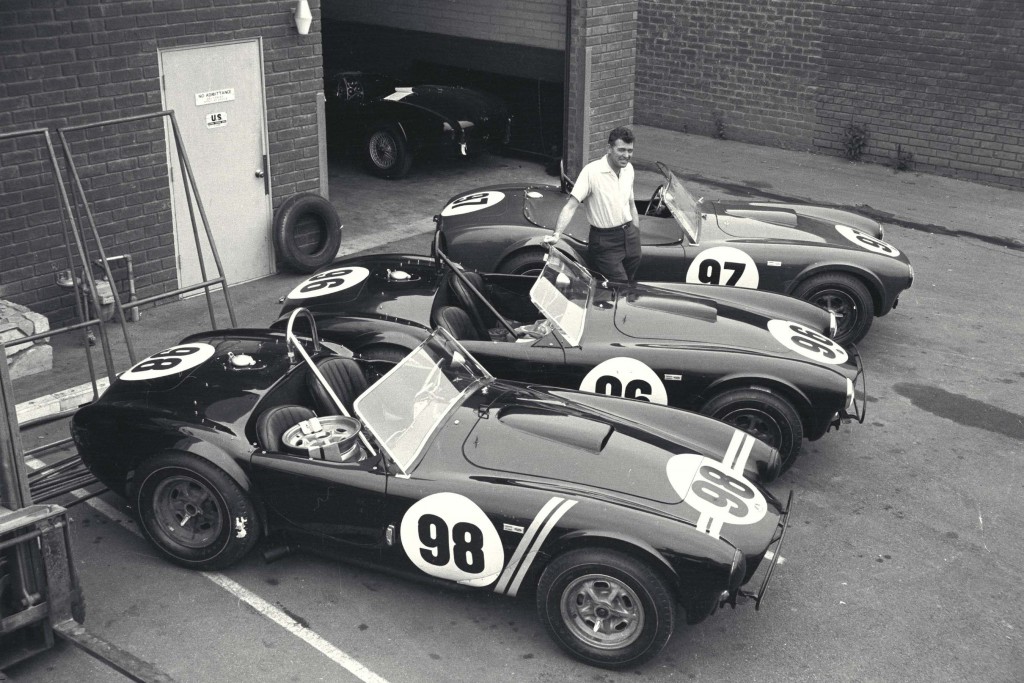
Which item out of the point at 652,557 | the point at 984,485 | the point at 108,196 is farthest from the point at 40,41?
the point at 984,485

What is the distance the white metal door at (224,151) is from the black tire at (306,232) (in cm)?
21

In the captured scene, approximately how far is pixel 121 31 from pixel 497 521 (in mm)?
5845

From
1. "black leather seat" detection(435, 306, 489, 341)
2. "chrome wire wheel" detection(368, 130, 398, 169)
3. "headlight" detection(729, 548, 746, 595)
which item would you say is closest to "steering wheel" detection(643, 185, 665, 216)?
"black leather seat" detection(435, 306, 489, 341)

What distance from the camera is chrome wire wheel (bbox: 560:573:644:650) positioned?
189 inches

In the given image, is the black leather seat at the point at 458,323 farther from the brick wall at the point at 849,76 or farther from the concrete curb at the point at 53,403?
the brick wall at the point at 849,76

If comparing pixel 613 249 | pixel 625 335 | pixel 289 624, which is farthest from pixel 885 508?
pixel 289 624

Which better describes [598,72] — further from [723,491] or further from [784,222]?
[723,491]

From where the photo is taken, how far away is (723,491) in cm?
514

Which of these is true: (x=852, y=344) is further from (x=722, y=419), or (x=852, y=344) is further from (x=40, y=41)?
(x=40, y=41)

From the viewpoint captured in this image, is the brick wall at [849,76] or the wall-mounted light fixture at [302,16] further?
the brick wall at [849,76]

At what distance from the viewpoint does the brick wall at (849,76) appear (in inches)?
538

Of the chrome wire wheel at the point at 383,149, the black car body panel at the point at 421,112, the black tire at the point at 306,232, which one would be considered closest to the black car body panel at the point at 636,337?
the black tire at the point at 306,232

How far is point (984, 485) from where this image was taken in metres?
6.72

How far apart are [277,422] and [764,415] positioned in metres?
2.97
